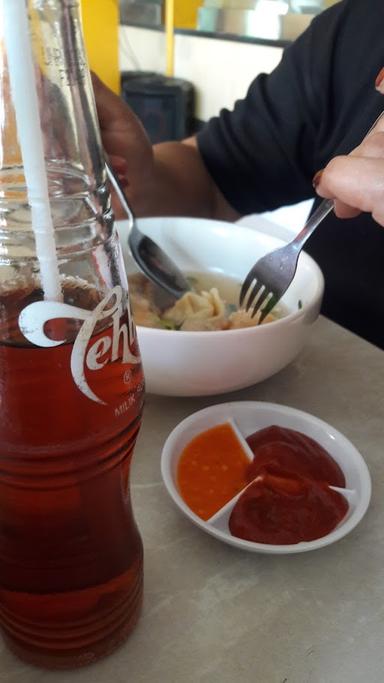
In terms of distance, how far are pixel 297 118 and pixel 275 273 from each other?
462 mm

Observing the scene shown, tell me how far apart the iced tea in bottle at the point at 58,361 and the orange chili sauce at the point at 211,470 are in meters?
0.11

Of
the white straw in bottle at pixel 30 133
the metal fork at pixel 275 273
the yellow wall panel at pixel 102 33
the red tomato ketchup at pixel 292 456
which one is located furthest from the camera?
the yellow wall panel at pixel 102 33

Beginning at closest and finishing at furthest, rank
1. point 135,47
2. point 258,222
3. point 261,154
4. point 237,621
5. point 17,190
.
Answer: point 17,190
point 237,621
point 261,154
point 258,222
point 135,47

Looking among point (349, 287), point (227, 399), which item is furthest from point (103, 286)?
point (349, 287)

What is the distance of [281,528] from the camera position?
432mm

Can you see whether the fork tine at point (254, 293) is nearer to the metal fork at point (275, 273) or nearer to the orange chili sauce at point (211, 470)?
the metal fork at point (275, 273)

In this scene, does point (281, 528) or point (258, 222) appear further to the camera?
point (258, 222)

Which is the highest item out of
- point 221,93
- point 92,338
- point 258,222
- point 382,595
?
point 92,338

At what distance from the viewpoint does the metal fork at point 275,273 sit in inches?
24.9

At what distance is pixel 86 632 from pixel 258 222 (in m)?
2.20

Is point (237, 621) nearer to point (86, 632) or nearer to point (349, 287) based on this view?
point (86, 632)

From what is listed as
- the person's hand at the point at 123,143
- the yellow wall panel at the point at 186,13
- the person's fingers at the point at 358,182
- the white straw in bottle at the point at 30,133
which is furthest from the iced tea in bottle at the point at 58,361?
the yellow wall panel at the point at 186,13

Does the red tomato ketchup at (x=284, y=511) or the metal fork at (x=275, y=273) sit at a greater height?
the metal fork at (x=275, y=273)

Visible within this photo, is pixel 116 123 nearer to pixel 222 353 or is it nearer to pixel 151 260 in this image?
pixel 151 260
